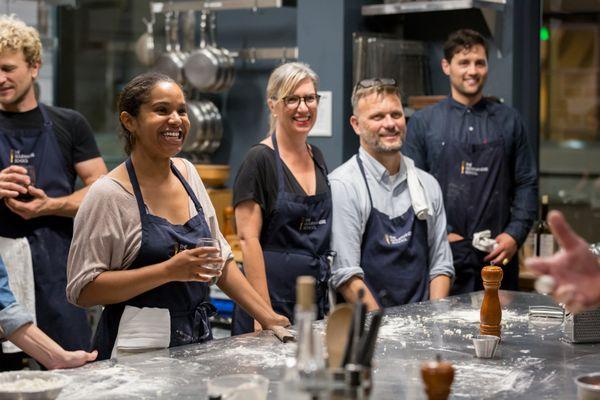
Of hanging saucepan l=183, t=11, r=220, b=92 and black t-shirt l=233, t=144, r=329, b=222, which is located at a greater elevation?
hanging saucepan l=183, t=11, r=220, b=92

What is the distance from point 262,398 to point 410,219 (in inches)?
78.3

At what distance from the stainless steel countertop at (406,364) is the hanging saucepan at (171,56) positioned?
314 cm

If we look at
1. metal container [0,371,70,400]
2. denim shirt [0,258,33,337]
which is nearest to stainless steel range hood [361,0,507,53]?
→ denim shirt [0,258,33,337]

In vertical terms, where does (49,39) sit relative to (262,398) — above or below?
above

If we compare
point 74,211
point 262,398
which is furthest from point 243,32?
point 262,398

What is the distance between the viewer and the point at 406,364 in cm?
285

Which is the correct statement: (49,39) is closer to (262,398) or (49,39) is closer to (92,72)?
(92,72)

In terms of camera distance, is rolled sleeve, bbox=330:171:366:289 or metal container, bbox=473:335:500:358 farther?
rolled sleeve, bbox=330:171:366:289

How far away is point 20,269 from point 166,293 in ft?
4.14

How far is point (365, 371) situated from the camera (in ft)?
6.26

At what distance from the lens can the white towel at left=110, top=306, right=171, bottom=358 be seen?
3.11m

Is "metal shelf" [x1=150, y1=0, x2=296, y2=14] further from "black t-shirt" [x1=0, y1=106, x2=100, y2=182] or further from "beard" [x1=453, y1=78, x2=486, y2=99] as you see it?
"black t-shirt" [x1=0, y1=106, x2=100, y2=182]

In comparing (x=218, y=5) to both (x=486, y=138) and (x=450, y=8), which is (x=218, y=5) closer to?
(x=450, y=8)

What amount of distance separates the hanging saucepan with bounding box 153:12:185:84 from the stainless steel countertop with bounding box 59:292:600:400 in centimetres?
314
